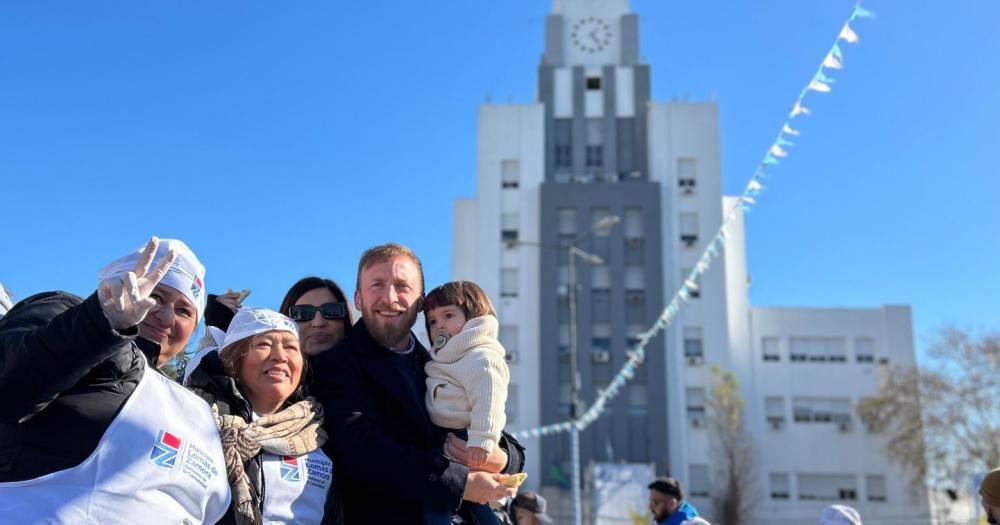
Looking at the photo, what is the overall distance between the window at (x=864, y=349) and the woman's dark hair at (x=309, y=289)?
4503 centimetres

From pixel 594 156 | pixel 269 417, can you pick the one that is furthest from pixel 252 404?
pixel 594 156

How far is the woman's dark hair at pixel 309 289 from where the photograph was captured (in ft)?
12.7

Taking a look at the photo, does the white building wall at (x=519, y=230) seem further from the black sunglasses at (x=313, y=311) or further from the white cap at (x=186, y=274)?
the white cap at (x=186, y=274)

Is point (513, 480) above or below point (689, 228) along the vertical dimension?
below

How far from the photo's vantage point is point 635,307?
43719mm

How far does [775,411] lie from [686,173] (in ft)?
43.3

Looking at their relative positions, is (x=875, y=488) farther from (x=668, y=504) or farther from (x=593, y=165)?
(x=668, y=504)

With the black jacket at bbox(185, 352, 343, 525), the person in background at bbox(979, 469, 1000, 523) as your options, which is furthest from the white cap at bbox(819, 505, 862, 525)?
the black jacket at bbox(185, 352, 343, 525)

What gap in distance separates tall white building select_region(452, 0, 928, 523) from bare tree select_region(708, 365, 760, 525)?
0.96m

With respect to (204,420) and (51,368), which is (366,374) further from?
(51,368)

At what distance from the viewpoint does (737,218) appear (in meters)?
45.8

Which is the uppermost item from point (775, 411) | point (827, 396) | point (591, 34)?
point (591, 34)

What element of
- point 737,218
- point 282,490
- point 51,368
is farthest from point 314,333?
point 737,218

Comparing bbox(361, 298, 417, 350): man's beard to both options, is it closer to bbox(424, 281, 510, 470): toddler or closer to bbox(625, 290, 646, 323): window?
bbox(424, 281, 510, 470): toddler
